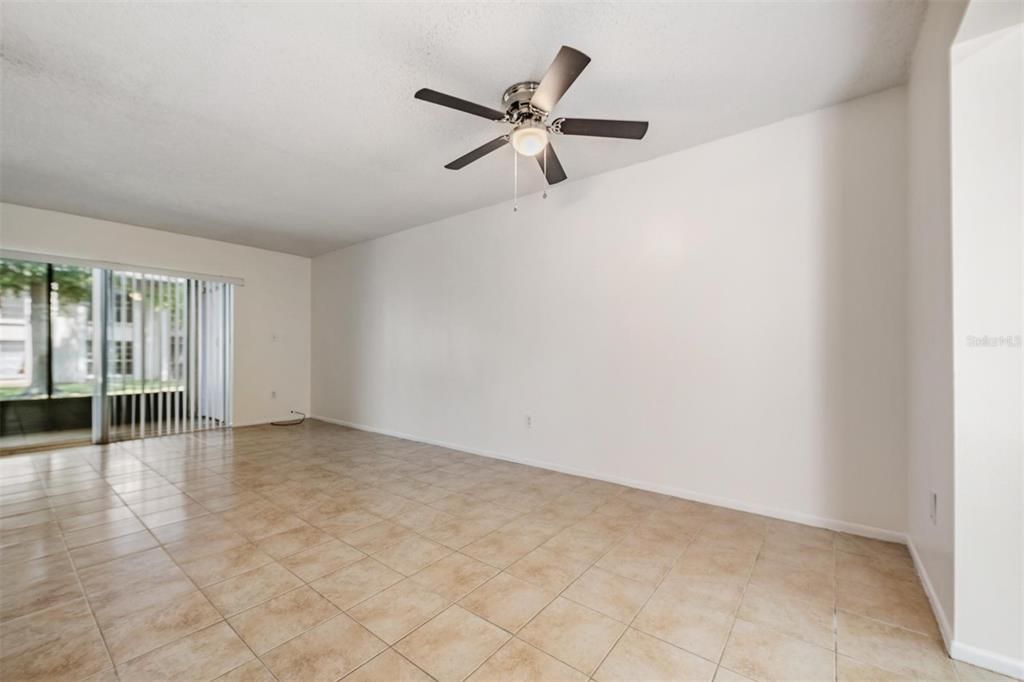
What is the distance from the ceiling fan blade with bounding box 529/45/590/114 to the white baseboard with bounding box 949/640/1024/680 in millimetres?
2694

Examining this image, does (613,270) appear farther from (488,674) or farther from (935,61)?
(488,674)

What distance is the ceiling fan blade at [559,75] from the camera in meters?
1.67

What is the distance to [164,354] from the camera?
17.4 ft

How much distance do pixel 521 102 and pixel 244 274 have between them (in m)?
5.64

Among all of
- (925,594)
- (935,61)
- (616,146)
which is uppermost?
(616,146)

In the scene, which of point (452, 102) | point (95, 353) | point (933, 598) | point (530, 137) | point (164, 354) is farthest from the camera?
point (164, 354)

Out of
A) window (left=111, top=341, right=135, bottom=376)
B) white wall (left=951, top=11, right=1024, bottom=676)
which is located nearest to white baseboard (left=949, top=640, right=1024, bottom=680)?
white wall (left=951, top=11, right=1024, bottom=676)

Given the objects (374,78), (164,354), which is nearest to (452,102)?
→ (374,78)

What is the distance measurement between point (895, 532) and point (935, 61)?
2.48m

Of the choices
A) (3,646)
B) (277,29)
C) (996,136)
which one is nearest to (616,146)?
(996,136)

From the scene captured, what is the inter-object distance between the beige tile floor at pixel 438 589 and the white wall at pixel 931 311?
270 mm

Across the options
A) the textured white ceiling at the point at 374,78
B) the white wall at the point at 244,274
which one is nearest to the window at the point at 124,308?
the white wall at the point at 244,274

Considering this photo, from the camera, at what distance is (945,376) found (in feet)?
5.46

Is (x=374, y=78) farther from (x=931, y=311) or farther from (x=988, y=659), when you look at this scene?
(x=988, y=659)
